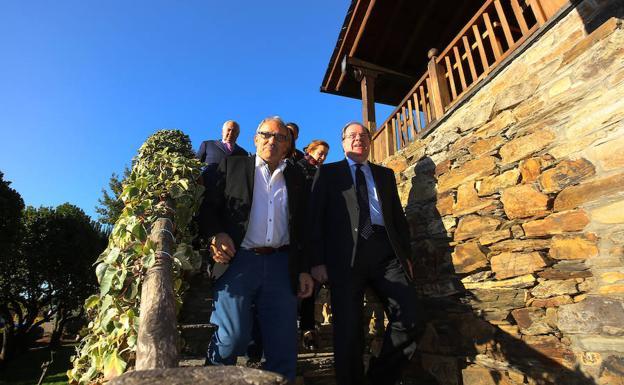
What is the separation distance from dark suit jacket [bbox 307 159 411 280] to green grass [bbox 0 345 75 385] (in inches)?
422

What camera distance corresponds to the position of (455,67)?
15.0ft

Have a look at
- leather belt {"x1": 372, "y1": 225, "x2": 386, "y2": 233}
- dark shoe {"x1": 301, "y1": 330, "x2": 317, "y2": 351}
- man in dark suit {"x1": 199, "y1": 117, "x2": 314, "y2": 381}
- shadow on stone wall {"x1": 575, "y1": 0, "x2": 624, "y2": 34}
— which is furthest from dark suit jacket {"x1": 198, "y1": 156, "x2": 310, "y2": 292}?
shadow on stone wall {"x1": 575, "y1": 0, "x2": 624, "y2": 34}

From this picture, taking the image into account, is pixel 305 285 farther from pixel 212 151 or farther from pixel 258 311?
pixel 212 151

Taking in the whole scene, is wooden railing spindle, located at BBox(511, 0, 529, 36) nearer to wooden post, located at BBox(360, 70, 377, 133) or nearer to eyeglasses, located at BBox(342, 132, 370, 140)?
eyeglasses, located at BBox(342, 132, 370, 140)

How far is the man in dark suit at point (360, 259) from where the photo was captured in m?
2.38

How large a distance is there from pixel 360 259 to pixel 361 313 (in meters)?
0.38

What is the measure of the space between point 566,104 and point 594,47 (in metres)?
0.43

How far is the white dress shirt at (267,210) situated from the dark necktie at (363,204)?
64 cm

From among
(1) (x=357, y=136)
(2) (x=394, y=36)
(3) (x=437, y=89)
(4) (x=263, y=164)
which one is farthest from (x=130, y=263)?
(2) (x=394, y=36)

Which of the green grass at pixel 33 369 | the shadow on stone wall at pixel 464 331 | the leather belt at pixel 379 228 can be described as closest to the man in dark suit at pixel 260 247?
the leather belt at pixel 379 228

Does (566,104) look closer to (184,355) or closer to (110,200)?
(184,355)

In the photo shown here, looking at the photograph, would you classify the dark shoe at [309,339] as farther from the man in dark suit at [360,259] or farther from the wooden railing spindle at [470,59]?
the wooden railing spindle at [470,59]

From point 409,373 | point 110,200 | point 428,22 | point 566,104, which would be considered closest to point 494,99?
point 566,104

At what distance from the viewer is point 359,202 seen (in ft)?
9.07
